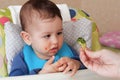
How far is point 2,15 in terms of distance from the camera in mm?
1146

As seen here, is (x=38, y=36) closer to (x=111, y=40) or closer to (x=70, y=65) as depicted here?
(x=70, y=65)

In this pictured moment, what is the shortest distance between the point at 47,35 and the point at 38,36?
0.04 meters

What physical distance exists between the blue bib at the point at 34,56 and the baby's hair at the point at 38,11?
10 centimetres

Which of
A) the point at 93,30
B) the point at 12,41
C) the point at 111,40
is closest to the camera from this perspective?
the point at 12,41

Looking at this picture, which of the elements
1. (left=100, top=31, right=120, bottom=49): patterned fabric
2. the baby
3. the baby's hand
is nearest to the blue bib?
the baby

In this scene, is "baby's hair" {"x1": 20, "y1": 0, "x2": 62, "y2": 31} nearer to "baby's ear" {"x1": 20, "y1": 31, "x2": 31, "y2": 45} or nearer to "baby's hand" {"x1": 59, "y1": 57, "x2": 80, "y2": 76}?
"baby's ear" {"x1": 20, "y1": 31, "x2": 31, "y2": 45}

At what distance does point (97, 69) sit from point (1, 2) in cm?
100

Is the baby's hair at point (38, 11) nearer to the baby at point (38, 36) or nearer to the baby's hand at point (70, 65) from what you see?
the baby at point (38, 36)

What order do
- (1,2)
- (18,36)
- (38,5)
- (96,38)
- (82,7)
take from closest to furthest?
1. (38,5)
2. (18,36)
3. (96,38)
4. (1,2)
5. (82,7)

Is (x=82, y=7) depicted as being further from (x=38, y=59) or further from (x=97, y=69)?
(x=97, y=69)

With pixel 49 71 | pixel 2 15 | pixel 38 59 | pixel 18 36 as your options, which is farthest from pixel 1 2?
pixel 49 71

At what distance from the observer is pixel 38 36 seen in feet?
3.13

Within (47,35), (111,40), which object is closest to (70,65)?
(47,35)

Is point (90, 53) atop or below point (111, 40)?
atop
